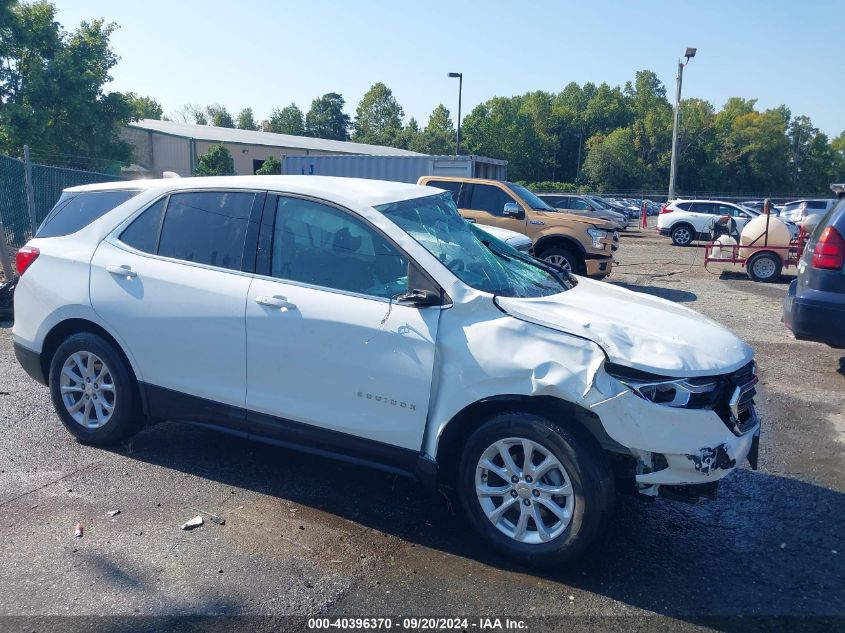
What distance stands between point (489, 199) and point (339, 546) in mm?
10012

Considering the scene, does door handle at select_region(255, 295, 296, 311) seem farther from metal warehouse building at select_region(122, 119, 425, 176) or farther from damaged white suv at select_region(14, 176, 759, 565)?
metal warehouse building at select_region(122, 119, 425, 176)

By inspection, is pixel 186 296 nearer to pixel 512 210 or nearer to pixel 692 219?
pixel 512 210

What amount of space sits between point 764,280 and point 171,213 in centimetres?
1338

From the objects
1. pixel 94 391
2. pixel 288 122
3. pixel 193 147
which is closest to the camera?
pixel 94 391

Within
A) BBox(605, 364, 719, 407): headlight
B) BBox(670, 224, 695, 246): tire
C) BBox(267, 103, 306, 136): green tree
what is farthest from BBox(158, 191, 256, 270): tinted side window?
BBox(267, 103, 306, 136): green tree

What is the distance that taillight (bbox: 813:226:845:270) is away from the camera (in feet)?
20.5

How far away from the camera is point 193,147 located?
135ft

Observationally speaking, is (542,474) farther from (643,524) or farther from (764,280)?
(764,280)

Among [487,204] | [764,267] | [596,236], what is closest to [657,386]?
[596,236]

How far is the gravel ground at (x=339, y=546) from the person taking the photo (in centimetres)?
329

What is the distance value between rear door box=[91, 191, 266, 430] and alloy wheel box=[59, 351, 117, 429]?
0.34m

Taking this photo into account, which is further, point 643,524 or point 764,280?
point 764,280

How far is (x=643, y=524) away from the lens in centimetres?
415

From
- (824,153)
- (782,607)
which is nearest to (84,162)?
(782,607)
